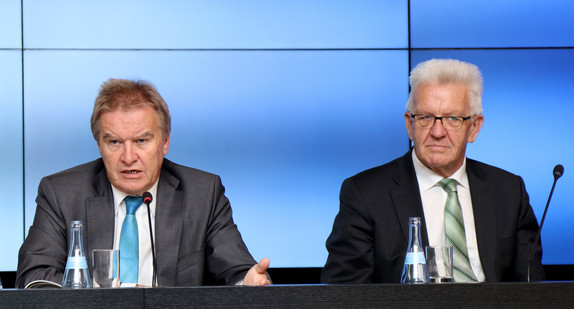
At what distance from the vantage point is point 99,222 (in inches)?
99.7

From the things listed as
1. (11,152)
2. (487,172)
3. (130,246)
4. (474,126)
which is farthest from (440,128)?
(11,152)

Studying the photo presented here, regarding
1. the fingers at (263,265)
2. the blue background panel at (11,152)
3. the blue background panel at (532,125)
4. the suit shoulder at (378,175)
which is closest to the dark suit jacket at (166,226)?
the fingers at (263,265)

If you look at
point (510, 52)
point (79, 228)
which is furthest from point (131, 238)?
point (510, 52)

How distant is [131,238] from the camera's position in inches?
98.7

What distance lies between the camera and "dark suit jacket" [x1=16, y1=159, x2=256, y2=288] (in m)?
2.50

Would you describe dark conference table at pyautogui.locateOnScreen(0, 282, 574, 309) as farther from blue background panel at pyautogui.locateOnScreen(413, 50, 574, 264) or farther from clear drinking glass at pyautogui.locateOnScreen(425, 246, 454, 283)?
blue background panel at pyautogui.locateOnScreen(413, 50, 574, 264)

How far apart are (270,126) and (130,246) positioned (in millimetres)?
1624

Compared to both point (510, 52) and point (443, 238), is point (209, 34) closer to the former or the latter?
point (510, 52)

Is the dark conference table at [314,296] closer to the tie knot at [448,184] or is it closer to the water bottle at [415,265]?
the water bottle at [415,265]

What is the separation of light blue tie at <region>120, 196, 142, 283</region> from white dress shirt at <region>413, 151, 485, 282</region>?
980 millimetres

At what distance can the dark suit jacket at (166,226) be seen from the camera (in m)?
2.50

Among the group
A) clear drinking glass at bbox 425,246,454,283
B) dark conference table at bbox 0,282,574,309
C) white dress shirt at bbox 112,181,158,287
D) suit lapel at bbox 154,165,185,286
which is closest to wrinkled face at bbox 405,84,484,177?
clear drinking glass at bbox 425,246,454,283

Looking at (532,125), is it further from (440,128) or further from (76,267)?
(76,267)

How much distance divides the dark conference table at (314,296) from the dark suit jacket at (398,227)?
945mm
